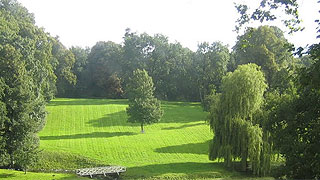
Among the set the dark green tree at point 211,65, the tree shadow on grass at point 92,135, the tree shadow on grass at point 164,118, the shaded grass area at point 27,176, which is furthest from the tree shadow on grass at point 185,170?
the dark green tree at point 211,65

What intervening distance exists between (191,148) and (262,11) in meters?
30.4

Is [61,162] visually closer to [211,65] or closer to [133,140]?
[133,140]

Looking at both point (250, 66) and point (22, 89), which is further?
point (250, 66)

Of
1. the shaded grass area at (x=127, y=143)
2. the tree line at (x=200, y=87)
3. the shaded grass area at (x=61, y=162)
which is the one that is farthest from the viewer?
the shaded grass area at (x=61, y=162)

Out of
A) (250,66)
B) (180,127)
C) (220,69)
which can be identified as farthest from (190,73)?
(250,66)

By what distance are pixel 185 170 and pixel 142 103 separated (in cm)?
1696

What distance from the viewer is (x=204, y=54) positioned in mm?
68688

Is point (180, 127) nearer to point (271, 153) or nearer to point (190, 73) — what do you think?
point (271, 153)

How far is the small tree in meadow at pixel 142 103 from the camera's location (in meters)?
46.0

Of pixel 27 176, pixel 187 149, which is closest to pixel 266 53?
pixel 187 149

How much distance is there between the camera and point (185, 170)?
30594 millimetres

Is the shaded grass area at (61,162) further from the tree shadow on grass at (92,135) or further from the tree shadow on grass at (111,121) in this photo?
the tree shadow on grass at (111,121)

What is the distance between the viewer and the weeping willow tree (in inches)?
1156

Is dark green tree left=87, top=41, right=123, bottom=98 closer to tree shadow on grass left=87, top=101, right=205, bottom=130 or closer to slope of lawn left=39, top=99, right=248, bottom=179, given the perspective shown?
slope of lawn left=39, top=99, right=248, bottom=179
